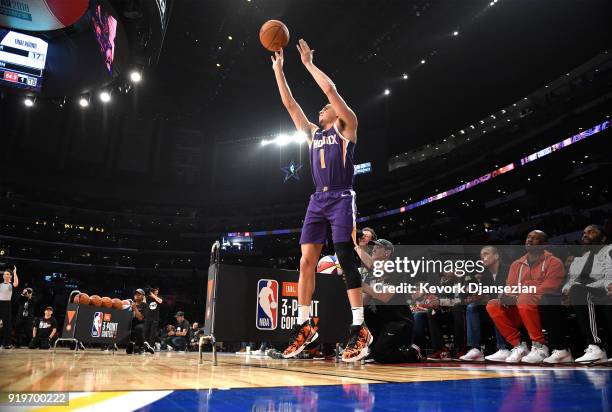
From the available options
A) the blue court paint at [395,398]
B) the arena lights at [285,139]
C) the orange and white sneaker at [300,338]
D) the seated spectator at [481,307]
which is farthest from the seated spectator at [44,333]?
the arena lights at [285,139]

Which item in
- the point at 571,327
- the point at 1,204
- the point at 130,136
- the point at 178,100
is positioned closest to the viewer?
the point at 571,327

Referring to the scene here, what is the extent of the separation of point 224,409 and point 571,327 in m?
5.15

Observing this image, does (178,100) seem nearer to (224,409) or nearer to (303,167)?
(303,167)

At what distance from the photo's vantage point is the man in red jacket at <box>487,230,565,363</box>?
4.60 metres

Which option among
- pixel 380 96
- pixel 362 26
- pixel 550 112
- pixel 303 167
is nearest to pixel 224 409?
pixel 362 26

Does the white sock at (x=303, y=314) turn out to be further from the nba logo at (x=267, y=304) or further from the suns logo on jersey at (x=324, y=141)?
the suns logo on jersey at (x=324, y=141)

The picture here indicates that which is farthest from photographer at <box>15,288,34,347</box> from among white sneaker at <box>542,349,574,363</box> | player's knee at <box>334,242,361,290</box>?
white sneaker at <box>542,349,574,363</box>

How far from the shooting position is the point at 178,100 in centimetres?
2191

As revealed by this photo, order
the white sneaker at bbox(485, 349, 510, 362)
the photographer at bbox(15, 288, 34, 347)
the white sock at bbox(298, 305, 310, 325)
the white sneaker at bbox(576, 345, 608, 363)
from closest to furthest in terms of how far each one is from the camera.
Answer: the white sock at bbox(298, 305, 310, 325) < the white sneaker at bbox(576, 345, 608, 363) < the white sneaker at bbox(485, 349, 510, 362) < the photographer at bbox(15, 288, 34, 347)

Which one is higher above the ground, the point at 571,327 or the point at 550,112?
the point at 550,112

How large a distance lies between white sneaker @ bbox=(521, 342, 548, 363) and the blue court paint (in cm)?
302

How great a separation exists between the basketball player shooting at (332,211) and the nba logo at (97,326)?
5950 millimetres

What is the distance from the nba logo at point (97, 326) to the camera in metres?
7.93

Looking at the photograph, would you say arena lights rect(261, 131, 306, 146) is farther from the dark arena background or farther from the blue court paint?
the blue court paint
